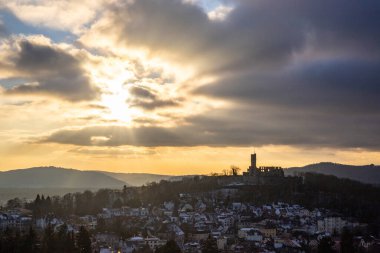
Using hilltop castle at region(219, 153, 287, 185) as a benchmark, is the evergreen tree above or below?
below

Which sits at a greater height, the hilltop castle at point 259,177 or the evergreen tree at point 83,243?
the hilltop castle at point 259,177

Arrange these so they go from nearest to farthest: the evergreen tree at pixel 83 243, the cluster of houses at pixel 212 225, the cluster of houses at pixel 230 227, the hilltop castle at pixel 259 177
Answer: the evergreen tree at pixel 83 243 < the cluster of houses at pixel 230 227 < the cluster of houses at pixel 212 225 < the hilltop castle at pixel 259 177

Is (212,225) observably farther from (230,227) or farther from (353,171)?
(353,171)

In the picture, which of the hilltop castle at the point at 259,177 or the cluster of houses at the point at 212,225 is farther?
→ the hilltop castle at the point at 259,177

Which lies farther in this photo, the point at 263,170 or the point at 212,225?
the point at 263,170

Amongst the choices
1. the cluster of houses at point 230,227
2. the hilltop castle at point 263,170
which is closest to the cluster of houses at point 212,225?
the cluster of houses at point 230,227

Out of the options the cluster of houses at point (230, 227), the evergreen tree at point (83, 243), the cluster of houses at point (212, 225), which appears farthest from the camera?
the cluster of houses at point (212, 225)

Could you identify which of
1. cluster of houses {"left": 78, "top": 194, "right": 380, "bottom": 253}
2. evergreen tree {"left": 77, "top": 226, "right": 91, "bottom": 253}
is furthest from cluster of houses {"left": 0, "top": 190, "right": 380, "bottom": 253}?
evergreen tree {"left": 77, "top": 226, "right": 91, "bottom": 253}

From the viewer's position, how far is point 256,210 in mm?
102688

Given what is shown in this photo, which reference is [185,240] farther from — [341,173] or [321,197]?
[341,173]

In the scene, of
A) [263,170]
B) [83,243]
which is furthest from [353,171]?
[83,243]

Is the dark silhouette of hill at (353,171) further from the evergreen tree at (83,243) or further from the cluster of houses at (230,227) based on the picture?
the evergreen tree at (83,243)

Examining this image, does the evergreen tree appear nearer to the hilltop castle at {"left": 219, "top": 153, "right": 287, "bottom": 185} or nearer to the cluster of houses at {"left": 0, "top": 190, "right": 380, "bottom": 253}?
the cluster of houses at {"left": 0, "top": 190, "right": 380, "bottom": 253}

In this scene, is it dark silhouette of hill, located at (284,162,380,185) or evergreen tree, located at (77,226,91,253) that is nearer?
evergreen tree, located at (77,226,91,253)
